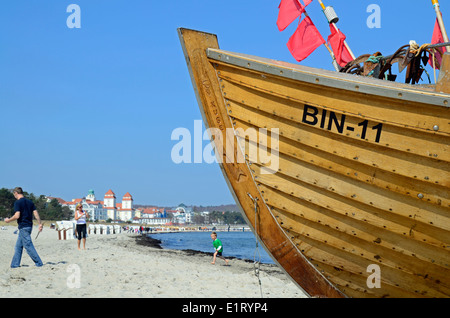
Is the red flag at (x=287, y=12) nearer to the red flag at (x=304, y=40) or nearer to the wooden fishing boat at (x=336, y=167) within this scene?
the red flag at (x=304, y=40)

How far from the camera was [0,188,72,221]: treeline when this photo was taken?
A: 82.4 m

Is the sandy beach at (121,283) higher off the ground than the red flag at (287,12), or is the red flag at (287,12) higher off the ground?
the red flag at (287,12)

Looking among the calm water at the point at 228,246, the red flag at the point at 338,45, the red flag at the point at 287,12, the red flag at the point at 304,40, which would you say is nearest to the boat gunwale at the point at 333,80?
the calm water at the point at 228,246

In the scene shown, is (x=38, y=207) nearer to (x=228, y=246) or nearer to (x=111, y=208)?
(x=228, y=246)

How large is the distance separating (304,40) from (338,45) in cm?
91

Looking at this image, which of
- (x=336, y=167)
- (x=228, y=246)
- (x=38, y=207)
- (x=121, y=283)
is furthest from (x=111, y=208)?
(x=336, y=167)

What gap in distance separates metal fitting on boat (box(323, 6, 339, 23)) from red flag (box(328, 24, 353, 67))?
8.1 inches

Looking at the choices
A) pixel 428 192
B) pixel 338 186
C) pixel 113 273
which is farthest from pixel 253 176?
pixel 113 273

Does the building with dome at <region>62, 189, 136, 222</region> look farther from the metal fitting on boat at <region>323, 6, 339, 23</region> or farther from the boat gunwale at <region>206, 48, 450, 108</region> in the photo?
the boat gunwale at <region>206, 48, 450, 108</region>

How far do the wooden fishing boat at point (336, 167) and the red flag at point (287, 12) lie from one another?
4764 millimetres

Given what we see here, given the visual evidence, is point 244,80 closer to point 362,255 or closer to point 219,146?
point 219,146

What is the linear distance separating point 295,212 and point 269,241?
→ 52 cm

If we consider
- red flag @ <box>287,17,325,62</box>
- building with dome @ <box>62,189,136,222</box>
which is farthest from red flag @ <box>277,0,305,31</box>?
building with dome @ <box>62,189,136,222</box>

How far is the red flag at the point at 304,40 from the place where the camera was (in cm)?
956
